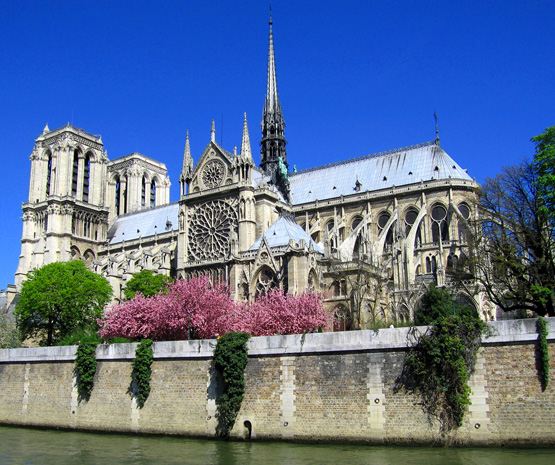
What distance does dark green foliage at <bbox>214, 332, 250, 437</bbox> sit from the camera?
26.0m

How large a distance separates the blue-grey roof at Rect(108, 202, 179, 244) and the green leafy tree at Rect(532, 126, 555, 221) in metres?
45.7

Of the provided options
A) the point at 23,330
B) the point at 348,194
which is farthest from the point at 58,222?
the point at 348,194

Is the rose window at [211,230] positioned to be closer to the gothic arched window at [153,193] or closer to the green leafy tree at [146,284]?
the green leafy tree at [146,284]

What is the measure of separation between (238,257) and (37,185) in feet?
137

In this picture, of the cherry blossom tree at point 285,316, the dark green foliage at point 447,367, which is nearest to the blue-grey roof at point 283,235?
the cherry blossom tree at point 285,316

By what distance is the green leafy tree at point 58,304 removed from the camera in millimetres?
49625

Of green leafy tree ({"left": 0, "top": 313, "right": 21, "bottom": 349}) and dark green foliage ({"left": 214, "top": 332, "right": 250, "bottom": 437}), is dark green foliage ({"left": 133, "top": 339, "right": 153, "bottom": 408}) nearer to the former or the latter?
dark green foliage ({"left": 214, "top": 332, "right": 250, "bottom": 437})

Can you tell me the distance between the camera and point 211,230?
186ft

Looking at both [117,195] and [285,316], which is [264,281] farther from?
[117,195]

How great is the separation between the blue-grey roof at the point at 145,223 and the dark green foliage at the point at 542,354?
5287cm

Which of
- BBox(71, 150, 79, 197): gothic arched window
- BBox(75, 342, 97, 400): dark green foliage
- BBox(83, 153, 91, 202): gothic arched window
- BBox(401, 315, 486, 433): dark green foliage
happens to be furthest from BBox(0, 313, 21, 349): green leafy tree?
BBox(401, 315, 486, 433): dark green foliage

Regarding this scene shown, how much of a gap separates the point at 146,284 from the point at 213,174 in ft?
36.9

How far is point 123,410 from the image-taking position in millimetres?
29422

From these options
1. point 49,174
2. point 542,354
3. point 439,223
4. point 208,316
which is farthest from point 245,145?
point 542,354
